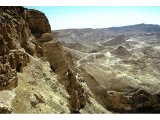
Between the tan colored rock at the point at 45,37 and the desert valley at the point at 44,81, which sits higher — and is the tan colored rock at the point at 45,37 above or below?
above

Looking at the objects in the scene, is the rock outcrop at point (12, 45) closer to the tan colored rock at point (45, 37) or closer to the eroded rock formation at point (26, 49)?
the eroded rock formation at point (26, 49)

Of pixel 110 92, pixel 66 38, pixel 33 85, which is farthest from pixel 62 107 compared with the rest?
pixel 66 38

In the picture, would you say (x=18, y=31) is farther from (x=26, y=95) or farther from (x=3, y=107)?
(x=3, y=107)

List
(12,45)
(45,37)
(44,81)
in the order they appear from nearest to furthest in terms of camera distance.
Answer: (12,45)
(44,81)
(45,37)

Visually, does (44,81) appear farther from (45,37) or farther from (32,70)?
(45,37)

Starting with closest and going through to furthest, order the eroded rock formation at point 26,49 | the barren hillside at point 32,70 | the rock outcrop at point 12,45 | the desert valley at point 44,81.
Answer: the barren hillside at point 32,70, the rock outcrop at point 12,45, the desert valley at point 44,81, the eroded rock formation at point 26,49

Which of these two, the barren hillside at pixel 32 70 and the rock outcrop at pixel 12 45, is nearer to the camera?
the barren hillside at pixel 32 70

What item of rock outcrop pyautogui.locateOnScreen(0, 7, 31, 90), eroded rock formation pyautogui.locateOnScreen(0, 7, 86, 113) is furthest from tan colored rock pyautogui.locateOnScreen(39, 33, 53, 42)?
rock outcrop pyautogui.locateOnScreen(0, 7, 31, 90)

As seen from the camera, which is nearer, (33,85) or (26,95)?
(26,95)

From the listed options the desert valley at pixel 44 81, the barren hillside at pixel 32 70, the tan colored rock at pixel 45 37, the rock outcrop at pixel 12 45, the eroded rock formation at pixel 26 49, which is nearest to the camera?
the barren hillside at pixel 32 70

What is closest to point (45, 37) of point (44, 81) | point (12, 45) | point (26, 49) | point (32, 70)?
point (26, 49)

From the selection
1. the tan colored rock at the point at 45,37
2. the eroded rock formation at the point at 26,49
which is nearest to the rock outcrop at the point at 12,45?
the eroded rock formation at the point at 26,49
